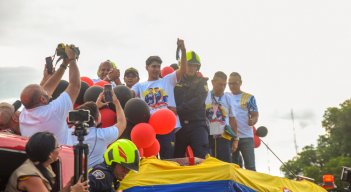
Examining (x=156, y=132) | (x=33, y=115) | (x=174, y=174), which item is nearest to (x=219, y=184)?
(x=174, y=174)

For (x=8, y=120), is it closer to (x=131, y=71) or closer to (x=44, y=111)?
(x=44, y=111)

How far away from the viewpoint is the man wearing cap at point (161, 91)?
7812mm

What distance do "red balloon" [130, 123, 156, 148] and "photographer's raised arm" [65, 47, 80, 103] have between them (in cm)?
148

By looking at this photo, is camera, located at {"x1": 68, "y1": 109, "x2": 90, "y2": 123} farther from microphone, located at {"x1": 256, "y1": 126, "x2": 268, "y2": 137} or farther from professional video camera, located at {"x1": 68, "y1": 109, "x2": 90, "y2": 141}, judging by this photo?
microphone, located at {"x1": 256, "y1": 126, "x2": 268, "y2": 137}

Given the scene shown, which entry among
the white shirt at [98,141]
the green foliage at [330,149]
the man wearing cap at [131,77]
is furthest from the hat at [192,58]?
the green foliage at [330,149]

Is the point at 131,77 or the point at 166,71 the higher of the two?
the point at 166,71

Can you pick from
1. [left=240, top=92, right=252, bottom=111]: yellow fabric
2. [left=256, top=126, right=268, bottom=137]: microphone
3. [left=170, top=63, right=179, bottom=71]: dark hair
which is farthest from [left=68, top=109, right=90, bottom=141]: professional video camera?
[left=256, top=126, right=268, bottom=137]: microphone

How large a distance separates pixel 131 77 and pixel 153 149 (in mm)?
1611

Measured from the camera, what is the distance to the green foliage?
38.7 meters

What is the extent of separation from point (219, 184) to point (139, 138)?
1.14m

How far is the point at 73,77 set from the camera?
221 inches

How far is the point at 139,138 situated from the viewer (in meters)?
6.93

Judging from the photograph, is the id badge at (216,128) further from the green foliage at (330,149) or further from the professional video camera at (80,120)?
the green foliage at (330,149)

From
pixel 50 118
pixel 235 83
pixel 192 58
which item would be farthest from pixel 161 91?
pixel 50 118
